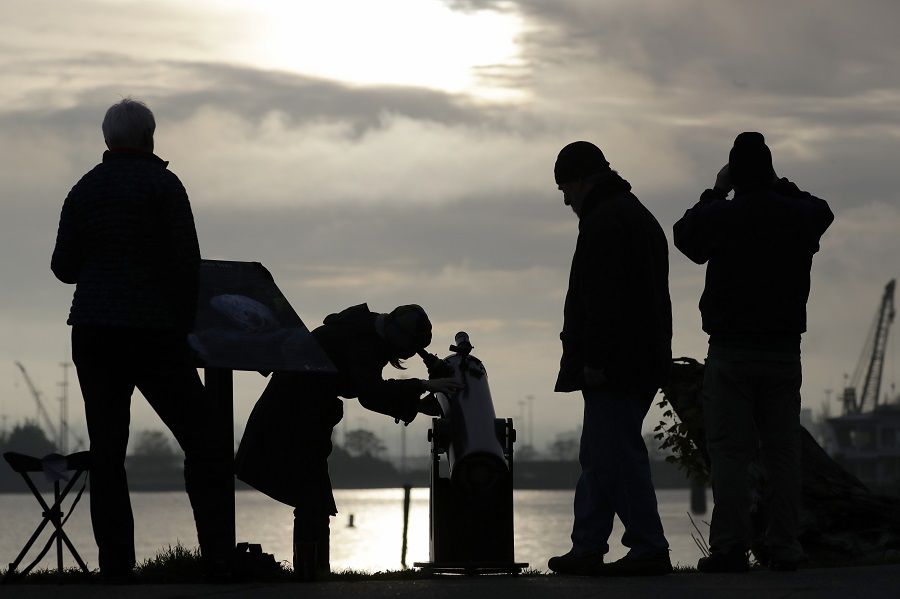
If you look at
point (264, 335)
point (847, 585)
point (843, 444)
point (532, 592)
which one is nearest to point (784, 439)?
point (847, 585)

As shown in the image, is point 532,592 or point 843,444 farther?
point 843,444

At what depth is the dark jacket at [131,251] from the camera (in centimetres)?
729

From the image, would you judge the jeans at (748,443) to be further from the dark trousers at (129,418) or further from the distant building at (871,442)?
the distant building at (871,442)

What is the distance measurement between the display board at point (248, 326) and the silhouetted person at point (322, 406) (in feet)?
1.45

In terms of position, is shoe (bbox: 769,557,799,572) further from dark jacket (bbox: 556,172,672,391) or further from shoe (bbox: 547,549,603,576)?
dark jacket (bbox: 556,172,672,391)

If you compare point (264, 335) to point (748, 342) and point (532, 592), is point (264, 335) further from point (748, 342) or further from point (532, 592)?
point (748, 342)

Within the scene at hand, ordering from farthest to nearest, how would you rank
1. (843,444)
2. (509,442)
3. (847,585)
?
(843,444) < (509,442) < (847,585)

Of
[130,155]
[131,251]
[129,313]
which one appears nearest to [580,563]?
[129,313]

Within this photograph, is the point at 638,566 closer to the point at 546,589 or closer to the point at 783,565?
Answer: the point at 783,565

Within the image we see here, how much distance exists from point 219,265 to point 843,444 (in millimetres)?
183423

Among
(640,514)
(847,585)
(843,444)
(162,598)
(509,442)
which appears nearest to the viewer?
(162,598)

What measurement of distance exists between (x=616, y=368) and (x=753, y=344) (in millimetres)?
874

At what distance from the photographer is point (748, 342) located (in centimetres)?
827

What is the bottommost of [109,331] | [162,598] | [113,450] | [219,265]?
[162,598]
